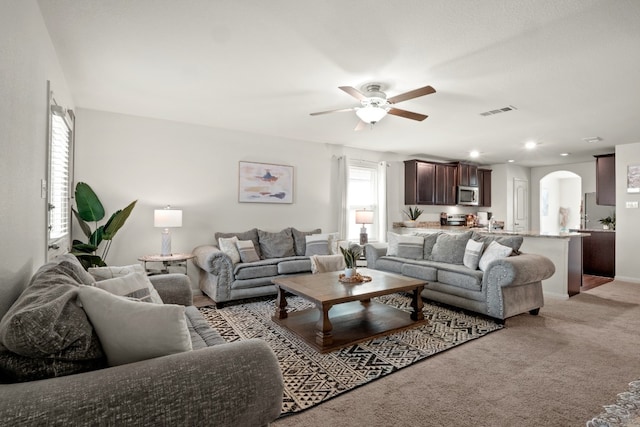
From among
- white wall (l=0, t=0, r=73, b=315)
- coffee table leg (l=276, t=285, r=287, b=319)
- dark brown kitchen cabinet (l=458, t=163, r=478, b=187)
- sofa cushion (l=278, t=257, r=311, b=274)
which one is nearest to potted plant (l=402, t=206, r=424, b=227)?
dark brown kitchen cabinet (l=458, t=163, r=478, b=187)

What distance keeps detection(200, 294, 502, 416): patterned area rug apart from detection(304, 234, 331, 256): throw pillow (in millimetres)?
1125

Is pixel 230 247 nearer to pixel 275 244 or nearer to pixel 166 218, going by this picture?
pixel 275 244

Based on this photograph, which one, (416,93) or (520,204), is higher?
(416,93)

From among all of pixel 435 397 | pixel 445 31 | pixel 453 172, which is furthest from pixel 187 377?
pixel 453 172

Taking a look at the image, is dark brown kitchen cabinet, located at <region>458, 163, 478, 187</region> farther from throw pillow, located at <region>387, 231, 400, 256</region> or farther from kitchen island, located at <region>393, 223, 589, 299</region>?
throw pillow, located at <region>387, 231, 400, 256</region>

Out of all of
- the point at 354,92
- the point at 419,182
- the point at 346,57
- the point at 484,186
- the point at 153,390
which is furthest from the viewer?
the point at 484,186

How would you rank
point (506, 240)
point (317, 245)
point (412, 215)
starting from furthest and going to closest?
1. point (412, 215)
2. point (317, 245)
3. point (506, 240)

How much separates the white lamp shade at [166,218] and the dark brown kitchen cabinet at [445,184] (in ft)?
17.9

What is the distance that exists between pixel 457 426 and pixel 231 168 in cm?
441

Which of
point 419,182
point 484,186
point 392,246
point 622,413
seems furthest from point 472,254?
point 484,186

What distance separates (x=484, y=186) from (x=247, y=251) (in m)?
6.64

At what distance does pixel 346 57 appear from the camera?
265 cm

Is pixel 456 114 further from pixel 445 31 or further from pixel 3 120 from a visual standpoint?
pixel 3 120

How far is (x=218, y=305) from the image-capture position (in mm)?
4082
